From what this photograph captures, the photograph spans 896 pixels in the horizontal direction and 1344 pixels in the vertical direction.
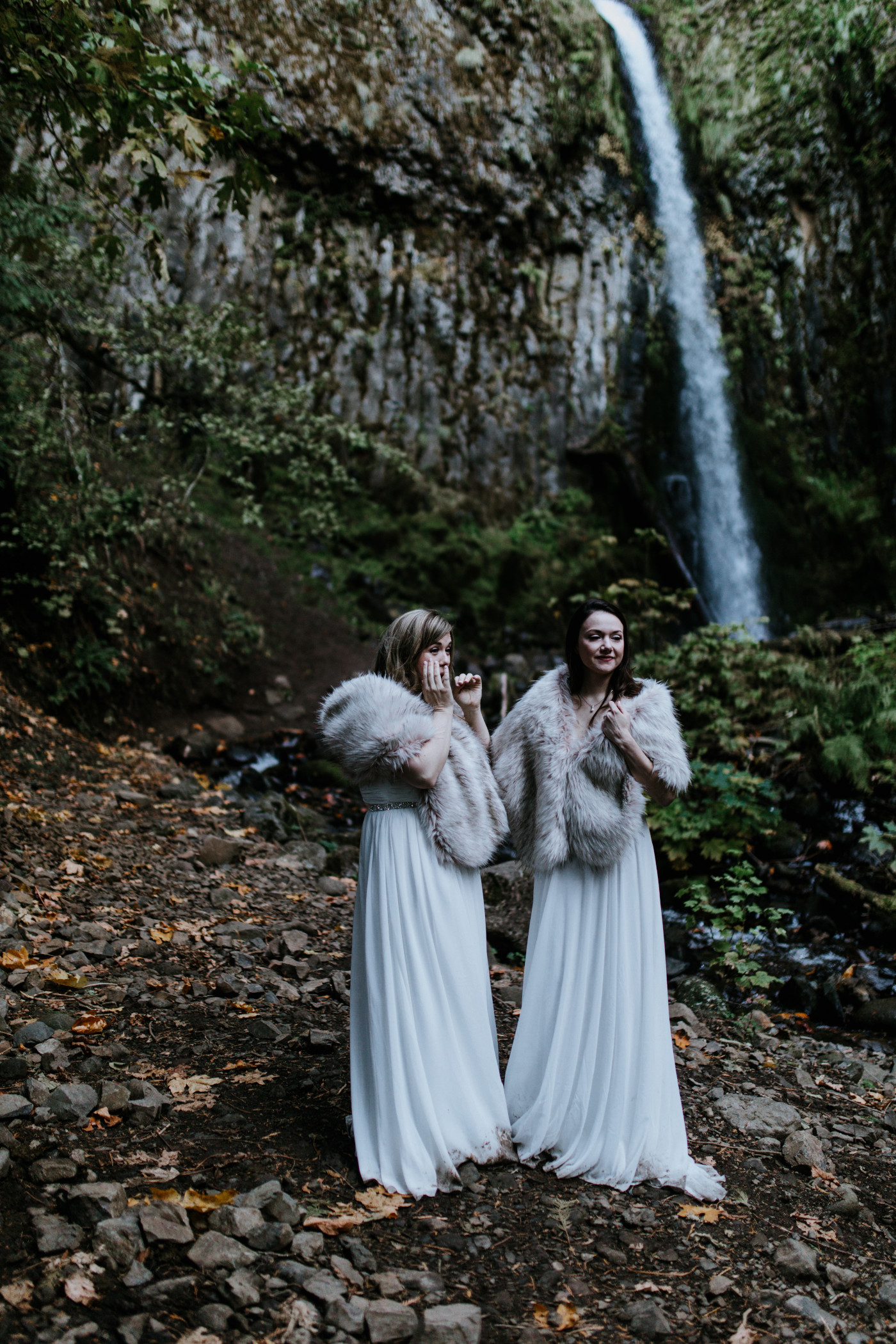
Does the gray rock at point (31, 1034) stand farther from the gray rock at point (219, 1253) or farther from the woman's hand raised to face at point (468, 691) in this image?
the woman's hand raised to face at point (468, 691)

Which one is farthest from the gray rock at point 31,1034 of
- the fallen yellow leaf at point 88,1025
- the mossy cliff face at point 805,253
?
the mossy cliff face at point 805,253

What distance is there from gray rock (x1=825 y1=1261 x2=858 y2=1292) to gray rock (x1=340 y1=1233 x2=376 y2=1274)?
1.45 metres

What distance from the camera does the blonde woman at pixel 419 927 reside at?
9.72ft

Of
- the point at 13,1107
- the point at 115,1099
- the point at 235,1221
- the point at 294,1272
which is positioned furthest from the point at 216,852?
the point at 294,1272

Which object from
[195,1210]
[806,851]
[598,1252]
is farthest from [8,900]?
[806,851]

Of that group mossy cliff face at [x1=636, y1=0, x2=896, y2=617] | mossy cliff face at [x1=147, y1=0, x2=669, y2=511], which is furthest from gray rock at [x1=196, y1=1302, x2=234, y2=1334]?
mossy cliff face at [x1=636, y1=0, x2=896, y2=617]

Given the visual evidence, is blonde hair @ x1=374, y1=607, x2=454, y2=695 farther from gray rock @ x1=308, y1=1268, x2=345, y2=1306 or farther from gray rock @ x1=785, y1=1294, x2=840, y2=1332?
gray rock @ x1=785, y1=1294, x2=840, y2=1332

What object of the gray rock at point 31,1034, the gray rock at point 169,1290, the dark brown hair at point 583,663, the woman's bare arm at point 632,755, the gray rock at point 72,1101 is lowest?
the gray rock at point 169,1290

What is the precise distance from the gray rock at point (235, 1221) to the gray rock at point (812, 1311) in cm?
160

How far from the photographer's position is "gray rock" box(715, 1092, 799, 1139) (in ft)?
12.3

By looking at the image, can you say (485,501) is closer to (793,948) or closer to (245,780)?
(245,780)

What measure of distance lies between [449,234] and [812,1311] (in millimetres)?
19349

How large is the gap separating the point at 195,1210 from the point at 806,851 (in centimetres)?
640

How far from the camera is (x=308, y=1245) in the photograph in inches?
100
